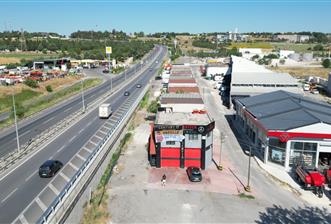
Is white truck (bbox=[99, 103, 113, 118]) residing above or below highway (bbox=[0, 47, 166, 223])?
above

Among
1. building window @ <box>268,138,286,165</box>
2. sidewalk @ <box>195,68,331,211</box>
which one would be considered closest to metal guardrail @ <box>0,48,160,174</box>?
sidewalk @ <box>195,68,331,211</box>

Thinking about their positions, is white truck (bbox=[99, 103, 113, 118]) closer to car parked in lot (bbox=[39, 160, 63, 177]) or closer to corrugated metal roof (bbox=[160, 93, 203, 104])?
corrugated metal roof (bbox=[160, 93, 203, 104])

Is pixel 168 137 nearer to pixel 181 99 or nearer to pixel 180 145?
pixel 180 145

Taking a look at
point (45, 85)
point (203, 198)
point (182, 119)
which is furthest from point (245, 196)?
point (45, 85)

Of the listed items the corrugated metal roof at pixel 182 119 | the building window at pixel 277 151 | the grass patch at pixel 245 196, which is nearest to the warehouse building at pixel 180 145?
the corrugated metal roof at pixel 182 119

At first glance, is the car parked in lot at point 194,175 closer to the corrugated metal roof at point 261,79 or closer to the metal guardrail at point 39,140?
the metal guardrail at point 39,140
